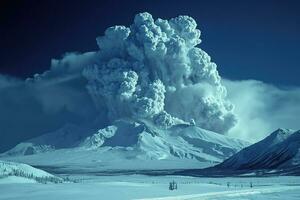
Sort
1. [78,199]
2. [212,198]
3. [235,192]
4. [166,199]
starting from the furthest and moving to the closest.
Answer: [235,192] → [212,198] → [166,199] → [78,199]

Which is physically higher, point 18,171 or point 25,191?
point 18,171

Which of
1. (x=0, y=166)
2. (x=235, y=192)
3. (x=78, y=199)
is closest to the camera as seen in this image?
(x=78, y=199)

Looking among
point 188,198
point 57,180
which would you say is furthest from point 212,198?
point 57,180

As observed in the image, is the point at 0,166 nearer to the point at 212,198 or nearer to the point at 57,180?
the point at 57,180

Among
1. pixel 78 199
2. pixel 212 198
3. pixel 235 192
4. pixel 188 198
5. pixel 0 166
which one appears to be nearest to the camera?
pixel 78 199

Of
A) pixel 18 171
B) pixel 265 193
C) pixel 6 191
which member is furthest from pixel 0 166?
pixel 265 193

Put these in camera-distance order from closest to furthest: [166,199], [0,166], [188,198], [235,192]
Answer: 1. [166,199]
2. [188,198]
3. [235,192]
4. [0,166]

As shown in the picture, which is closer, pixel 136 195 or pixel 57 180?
pixel 136 195

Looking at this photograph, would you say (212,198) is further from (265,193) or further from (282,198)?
(265,193)

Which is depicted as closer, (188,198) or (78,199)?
(78,199)
